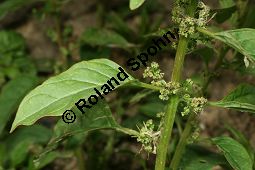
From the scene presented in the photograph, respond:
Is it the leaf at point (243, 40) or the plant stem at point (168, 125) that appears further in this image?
the plant stem at point (168, 125)

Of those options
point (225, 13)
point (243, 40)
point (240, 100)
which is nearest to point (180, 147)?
point (240, 100)

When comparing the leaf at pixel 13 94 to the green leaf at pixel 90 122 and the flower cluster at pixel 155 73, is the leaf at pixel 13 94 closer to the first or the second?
the green leaf at pixel 90 122

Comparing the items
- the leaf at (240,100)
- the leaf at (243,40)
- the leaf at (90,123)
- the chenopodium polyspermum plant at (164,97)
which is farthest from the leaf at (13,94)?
the leaf at (243,40)

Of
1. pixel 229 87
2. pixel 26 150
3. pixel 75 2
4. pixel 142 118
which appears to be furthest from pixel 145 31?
pixel 75 2

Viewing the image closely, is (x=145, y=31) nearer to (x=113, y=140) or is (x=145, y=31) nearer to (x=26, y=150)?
(x=113, y=140)

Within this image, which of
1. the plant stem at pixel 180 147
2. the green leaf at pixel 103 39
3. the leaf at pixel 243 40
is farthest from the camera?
the green leaf at pixel 103 39
